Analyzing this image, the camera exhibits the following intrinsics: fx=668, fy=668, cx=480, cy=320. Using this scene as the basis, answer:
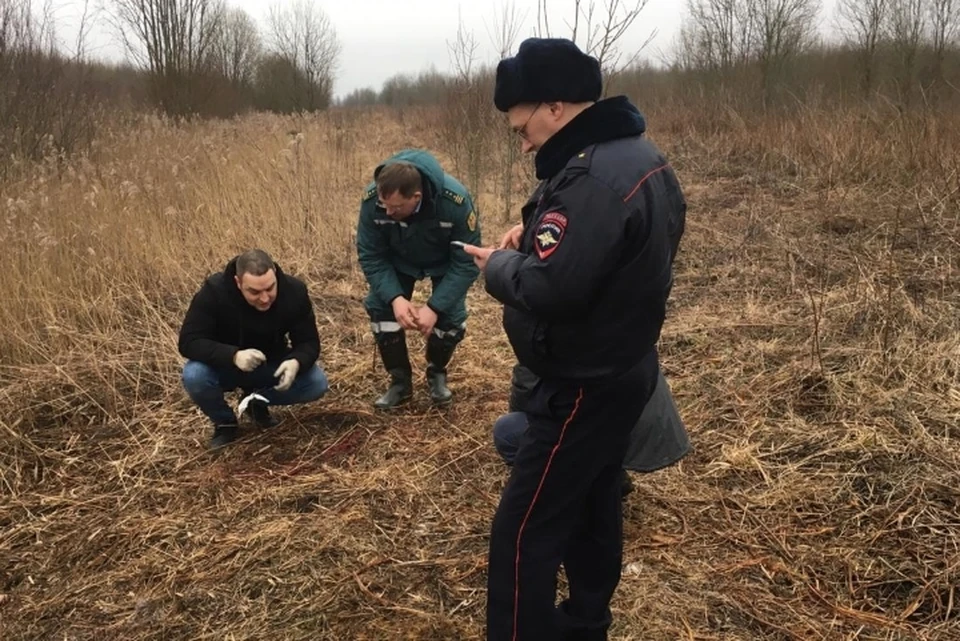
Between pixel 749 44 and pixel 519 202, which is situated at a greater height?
pixel 749 44

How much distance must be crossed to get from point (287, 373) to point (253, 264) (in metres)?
0.52

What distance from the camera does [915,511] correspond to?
247cm

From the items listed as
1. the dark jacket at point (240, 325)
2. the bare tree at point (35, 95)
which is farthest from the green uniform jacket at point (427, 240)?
the bare tree at point (35, 95)

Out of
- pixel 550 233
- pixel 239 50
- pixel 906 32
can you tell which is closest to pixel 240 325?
pixel 550 233

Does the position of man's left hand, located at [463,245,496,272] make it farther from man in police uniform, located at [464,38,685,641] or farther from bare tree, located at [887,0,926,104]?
bare tree, located at [887,0,926,104]

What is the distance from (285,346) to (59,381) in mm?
1295

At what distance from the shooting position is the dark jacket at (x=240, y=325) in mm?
3010

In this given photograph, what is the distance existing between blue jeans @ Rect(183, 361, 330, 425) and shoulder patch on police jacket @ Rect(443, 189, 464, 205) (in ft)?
3.60

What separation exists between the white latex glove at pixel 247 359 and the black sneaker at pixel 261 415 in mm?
449

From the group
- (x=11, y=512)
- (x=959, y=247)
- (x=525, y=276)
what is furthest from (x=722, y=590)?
(x=959, y=247)

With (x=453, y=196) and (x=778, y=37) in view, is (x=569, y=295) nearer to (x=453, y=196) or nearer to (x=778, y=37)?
(x=453, y=196)

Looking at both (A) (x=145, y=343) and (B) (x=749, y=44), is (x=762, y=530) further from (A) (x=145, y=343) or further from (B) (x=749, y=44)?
(B) (x=749, y=44)

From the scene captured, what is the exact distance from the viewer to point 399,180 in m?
2.95

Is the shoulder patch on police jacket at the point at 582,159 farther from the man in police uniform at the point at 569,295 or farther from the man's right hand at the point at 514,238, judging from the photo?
the man's right hand at the point at 514,238
